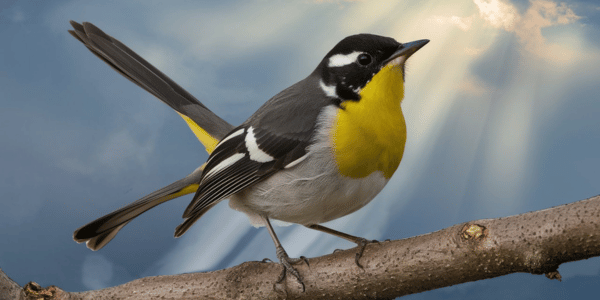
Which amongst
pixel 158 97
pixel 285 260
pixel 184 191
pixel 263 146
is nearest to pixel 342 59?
pixel 263 146

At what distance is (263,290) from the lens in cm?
338

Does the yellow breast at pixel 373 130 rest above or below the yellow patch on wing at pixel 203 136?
below

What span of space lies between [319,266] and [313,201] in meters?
0.38

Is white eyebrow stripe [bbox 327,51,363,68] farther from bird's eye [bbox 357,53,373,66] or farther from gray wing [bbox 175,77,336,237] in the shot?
gray wing [bbox 175,77,336,237]

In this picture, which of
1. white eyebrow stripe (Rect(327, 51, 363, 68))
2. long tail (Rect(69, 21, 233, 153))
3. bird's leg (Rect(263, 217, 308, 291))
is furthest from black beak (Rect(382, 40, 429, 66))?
long tail (Rect(69, 21, 233, 153))

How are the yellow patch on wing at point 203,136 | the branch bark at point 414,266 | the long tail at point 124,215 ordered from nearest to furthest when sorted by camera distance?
the branch bark at point 414,266
the long tail at point 124,215
the yellow patch on wing at point 203,136

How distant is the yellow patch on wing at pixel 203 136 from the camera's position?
418 cm

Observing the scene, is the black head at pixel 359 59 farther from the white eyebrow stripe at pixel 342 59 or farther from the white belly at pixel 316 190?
the white belly at pixel 316 190

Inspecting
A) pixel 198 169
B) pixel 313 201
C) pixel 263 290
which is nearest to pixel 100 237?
pixel 198 169

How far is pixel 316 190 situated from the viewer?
3.26 m

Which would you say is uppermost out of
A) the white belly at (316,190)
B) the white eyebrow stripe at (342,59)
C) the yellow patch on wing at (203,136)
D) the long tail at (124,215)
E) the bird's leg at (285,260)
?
the yellow patch on wing at (203,136)

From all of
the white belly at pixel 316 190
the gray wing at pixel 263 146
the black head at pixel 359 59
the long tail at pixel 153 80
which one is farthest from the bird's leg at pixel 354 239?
the long tail at pixel 153 80

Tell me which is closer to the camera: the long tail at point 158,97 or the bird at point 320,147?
the bird at point 320,147

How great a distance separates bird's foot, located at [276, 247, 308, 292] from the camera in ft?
10.8
